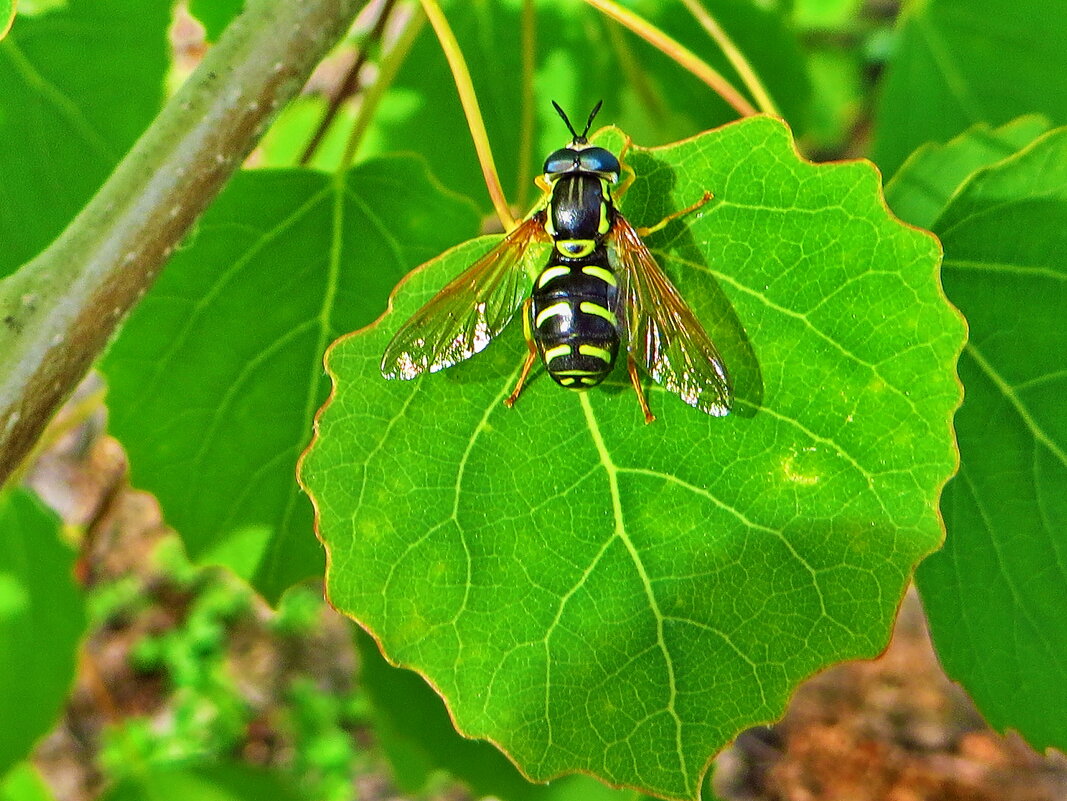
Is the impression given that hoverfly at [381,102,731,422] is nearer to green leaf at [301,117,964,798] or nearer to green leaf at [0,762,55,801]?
green leaf at [301,117,964,798]

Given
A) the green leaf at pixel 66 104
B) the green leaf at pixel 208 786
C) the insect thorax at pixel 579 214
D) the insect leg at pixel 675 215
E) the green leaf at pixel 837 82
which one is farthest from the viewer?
the green leaf at pixel 837 82

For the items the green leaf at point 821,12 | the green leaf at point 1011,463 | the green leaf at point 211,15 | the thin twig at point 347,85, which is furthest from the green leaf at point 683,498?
the green leaf at point 821,12

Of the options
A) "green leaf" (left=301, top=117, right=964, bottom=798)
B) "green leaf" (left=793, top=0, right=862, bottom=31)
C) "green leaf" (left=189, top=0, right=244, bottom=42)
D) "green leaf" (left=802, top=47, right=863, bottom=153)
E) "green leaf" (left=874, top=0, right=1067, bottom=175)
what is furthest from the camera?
"green leaf" (left=802, top=47, right=863, bottom=153)

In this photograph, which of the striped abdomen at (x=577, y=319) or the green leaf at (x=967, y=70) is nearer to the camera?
the striped abdomen at (x=577, y=319)

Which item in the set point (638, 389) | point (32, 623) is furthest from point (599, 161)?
point (32, 623)

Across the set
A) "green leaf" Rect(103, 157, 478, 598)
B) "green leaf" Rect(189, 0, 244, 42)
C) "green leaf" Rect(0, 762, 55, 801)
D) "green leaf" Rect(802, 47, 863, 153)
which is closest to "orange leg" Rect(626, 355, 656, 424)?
"green leaf" Rect(103, 157, 478, 598)

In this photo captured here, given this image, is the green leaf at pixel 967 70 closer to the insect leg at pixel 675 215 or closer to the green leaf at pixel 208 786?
the insect leg at pixel 675 215

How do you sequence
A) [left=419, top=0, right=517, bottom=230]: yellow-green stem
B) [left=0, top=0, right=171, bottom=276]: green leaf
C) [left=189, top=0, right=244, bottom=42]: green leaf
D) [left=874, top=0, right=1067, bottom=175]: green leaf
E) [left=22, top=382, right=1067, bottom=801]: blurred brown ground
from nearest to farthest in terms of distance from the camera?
[left=419, top=0, right=517, bottom=230]: yellow-green stem, [left=0, top=0, right=171, bottom=276]: green leaf, [left=189, top=0, right=244, bottom=42]: green leaf, [left=874, top=0, right=1067, bottom=175]: green leaf, [left=22, top=382, right=1067, bottom=801]: blurred brown ground

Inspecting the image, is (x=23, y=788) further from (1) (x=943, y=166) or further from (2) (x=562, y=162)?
(1) (x=943, y=166)
